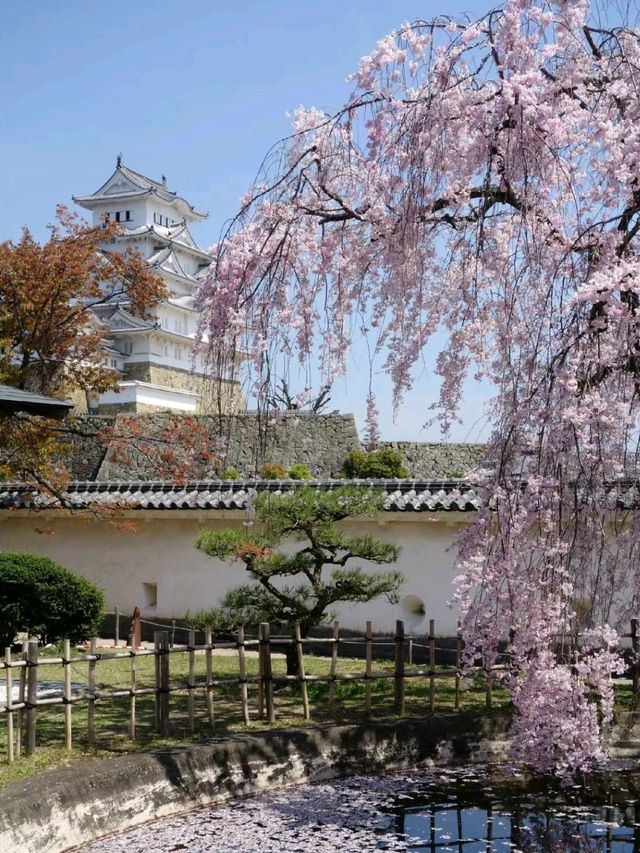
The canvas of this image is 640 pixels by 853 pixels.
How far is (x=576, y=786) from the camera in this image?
7.23 metres

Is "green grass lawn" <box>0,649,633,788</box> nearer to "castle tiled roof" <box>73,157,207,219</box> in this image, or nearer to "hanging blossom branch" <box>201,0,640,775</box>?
"hanging blossom branch" <box>201,0,640,775</box>

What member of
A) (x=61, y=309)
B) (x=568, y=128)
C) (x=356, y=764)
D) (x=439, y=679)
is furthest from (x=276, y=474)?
(x=568, y=128)

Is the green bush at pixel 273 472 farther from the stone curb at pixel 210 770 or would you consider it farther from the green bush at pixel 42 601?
the stone curb at pixel 210 770

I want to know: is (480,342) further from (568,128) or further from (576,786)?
(576,786)

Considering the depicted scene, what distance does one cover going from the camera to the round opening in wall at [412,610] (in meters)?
14.0

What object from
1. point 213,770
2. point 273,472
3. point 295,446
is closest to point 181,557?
point 273,472

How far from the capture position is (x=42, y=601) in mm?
12461

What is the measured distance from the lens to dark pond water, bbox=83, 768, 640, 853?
19.7 feet

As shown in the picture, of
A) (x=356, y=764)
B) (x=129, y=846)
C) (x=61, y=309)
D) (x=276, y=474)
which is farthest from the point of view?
(x=276, y=474)

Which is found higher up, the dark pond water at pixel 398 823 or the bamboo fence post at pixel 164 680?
the bamboo fence post at pixel 164 680

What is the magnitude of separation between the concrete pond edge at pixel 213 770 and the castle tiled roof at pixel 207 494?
4785 millimetres

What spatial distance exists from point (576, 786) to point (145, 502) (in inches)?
371

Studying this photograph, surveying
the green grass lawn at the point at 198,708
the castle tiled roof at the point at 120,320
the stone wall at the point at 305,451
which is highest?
the castle tiled roof at the point at 120,320

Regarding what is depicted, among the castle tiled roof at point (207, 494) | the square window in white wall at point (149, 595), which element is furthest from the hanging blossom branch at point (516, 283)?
the square window in white wall at point (149, 595)
